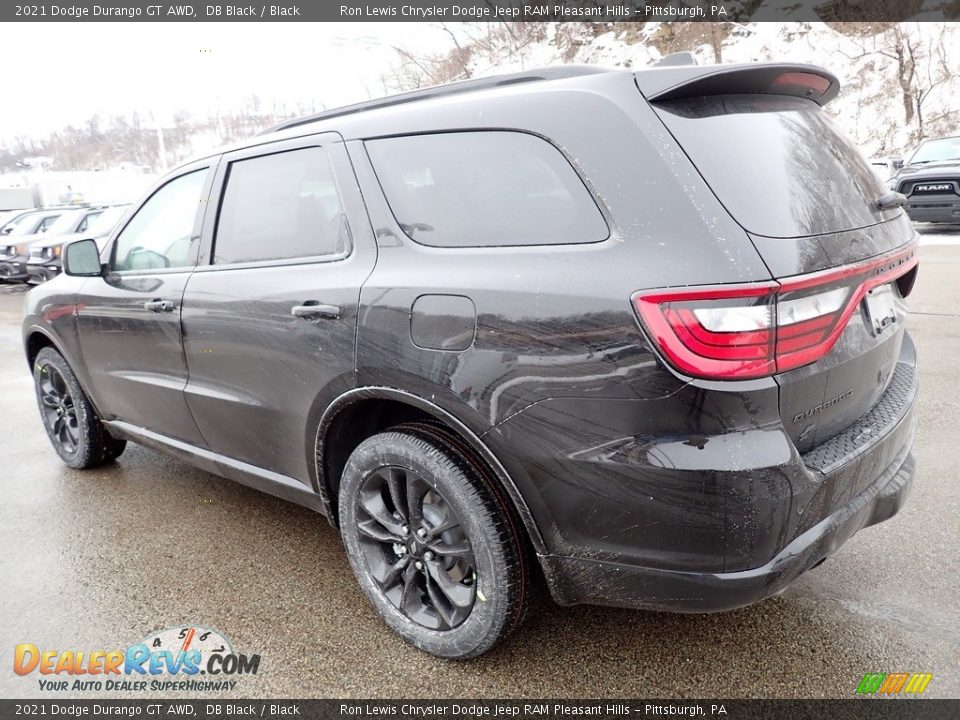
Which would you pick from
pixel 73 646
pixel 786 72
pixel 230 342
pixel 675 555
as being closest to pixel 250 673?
pixel 73 646

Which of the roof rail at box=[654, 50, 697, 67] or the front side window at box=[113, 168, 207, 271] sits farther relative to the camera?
the front side window at box=[113, 168, 207, 271]

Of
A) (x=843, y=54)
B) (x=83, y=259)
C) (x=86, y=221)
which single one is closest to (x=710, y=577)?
(x=83, y=259)

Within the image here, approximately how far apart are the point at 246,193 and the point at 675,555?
220 centimetres

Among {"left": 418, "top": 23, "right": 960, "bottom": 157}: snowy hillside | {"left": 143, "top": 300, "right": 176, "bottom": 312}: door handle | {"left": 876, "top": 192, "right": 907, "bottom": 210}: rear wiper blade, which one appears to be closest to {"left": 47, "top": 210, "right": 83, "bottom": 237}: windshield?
{"left": 143, "top": 300, "right": 176, "bottom": 312}: door handle

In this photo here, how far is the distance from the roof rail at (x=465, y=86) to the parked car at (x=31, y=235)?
504 inches

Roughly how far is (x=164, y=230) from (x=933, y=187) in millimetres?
13629

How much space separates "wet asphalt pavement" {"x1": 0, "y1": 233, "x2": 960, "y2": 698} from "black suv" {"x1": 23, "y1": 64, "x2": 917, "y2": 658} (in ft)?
0.75

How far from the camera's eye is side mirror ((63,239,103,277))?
352 centimetres

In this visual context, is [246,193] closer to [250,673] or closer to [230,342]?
[230,342]

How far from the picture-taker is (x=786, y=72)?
6.80 ft

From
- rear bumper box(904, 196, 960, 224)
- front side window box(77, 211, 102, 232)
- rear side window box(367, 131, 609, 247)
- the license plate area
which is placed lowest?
rear bumper box(904, 196, 960, 224)

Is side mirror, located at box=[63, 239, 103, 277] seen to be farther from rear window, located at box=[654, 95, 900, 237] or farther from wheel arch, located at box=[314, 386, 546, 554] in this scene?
rear window, located at box=[654, 95, 900, 237]

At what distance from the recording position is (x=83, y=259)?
352cm

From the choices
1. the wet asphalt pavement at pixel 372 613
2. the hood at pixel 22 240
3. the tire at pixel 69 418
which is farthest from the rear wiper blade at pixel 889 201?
the hood at pixel 22 240
